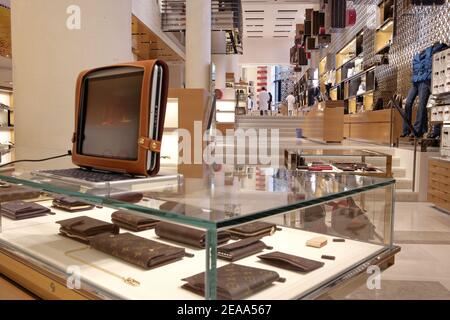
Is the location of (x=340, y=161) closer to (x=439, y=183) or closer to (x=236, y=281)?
(x=439, y=183)

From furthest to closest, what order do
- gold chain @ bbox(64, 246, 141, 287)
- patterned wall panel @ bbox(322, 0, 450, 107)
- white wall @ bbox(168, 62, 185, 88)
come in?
white wall @ bbox(168, 62, 185, 88)
patterned wall panel @ bbox(322, 0, 450, 107)
gold chain @ bbox(64, 246, 141, 287)

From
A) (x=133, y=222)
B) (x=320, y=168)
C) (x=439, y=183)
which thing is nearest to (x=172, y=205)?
(x=133, y=222)

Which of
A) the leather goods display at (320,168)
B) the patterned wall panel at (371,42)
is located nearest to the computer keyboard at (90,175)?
the leather goods display at (320,168)

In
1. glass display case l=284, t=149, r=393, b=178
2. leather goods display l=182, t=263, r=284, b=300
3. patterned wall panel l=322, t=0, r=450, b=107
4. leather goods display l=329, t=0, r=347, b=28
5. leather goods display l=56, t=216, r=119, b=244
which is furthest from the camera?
leather goods display l=329, t=0, r=347, b=28

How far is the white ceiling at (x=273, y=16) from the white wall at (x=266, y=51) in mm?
441

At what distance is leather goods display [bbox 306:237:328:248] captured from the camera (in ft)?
4.24

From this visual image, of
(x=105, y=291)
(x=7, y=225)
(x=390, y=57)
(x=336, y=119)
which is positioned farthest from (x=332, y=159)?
(x=390, y=57)

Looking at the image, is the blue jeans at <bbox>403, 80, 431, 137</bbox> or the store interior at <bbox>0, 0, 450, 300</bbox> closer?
the store interior at <bbox>0, 0, 450, 300</bbox>

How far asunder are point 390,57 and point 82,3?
32.9 ft

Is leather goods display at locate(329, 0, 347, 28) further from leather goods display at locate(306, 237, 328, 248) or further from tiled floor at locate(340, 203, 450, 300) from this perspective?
leather goods display at locate(306, 237, 328, 248)

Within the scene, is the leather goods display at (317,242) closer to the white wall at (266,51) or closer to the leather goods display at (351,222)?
the leather goods display at (351,222)

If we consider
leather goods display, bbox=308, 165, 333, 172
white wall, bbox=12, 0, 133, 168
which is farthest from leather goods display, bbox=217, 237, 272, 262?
leather goods display, bbox=308, 165, 333, 172

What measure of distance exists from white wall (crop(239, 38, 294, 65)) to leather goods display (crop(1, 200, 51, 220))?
88.2ft

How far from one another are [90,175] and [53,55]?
1.22 m
